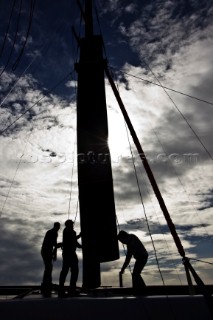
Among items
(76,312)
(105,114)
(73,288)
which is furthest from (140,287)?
(105,114)

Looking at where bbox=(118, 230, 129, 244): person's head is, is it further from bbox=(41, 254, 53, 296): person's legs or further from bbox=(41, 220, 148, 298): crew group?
bbox=(41, 254, 53, 296): person's legs

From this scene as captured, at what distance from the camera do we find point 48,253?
730cm

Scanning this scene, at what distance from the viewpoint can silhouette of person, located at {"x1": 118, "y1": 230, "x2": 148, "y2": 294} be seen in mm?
6809

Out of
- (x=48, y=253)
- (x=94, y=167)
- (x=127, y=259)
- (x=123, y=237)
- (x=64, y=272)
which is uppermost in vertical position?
(x=94, y=167)

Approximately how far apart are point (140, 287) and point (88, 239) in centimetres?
152

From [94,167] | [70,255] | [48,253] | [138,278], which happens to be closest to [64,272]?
[70,255]

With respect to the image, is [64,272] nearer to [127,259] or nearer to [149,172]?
[127,259]

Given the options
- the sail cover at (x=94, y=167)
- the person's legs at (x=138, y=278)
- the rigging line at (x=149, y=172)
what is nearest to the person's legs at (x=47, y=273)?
the sail cover at (x=94, y=167)

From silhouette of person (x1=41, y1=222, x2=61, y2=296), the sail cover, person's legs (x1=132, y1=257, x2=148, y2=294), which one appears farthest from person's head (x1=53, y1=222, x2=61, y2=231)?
person's legs (x1=132, y1=257, x2=148, y2=294)

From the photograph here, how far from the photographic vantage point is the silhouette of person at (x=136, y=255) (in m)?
6.81

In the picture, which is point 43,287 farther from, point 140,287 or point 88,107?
point 88,107

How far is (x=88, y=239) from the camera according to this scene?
23.2 feet

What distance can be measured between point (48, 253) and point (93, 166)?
2.34 metres

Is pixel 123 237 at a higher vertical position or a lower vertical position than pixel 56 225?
lower
